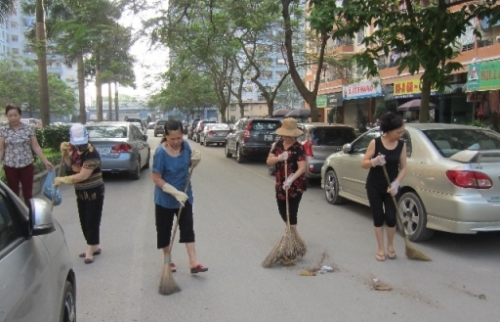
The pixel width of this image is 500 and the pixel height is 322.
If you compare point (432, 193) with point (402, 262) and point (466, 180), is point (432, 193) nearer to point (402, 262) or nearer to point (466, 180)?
point (466, 180)

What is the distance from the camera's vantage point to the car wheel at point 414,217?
19.7 ft

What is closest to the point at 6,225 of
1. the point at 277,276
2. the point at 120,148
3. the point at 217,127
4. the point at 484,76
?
the point at 277,276

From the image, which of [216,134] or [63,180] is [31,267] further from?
[216,134]

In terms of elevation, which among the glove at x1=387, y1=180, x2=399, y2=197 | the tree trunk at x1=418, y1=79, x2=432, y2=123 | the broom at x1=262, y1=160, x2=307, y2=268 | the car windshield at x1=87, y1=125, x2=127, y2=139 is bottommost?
the broom at x1=262, y1=160, x2=307, y2=268

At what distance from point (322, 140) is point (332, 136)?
0.32m

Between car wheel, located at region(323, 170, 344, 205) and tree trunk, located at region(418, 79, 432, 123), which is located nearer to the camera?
car wheel, located at region(323, 170, 344, 205)

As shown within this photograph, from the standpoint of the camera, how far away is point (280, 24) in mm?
22391

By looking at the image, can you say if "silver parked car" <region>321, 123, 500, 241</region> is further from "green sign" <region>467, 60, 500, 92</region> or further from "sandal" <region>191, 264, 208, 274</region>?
"green sign" <region>467, 60, 500, 92</region>

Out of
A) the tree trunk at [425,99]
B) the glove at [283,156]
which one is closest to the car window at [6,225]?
the glove at [283,156]

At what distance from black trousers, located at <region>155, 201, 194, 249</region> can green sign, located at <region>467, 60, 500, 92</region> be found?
15.6 m

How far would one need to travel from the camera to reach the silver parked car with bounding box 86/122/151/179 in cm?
1154

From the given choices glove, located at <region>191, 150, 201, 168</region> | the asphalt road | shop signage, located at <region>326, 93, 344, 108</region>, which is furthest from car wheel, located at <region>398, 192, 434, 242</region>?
shop signage, located at <region>326, 93, 344, 108</region>

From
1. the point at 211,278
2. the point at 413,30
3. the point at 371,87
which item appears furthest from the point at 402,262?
the point at 371,87

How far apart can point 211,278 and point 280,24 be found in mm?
19112
